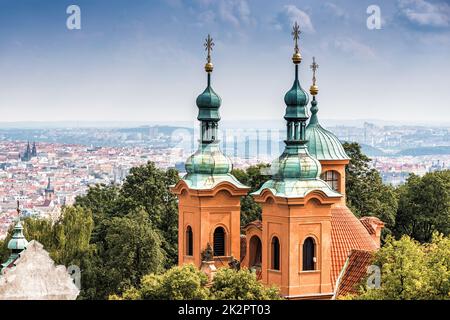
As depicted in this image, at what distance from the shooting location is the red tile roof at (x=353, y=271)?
2076 inches

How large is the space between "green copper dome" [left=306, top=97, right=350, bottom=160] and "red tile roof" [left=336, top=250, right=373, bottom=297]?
6.50 metres

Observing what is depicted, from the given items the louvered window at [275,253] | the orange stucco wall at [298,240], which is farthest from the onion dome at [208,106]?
the louvered window at [275,253]

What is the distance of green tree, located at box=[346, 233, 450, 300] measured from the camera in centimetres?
4500

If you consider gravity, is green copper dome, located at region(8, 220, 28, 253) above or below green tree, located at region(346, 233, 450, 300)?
below

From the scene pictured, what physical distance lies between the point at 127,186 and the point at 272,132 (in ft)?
56.7

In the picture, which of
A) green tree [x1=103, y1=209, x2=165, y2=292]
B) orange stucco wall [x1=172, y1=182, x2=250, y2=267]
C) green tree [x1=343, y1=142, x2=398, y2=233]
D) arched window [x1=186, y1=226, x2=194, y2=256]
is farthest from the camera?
green tree [x1=343, y1=142, x2=398, y2=233]

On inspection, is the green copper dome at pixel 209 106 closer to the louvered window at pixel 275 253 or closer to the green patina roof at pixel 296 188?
the green patina roof at pixel 296 188

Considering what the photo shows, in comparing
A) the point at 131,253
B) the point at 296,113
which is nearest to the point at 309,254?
the point at 296,113

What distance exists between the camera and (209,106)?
56938 millimetres

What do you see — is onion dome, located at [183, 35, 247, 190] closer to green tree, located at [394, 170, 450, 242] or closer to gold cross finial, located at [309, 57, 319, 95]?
gold cross finial, located at [309, 57, 319, 95]

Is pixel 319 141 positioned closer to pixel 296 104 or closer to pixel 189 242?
pixel 296 104

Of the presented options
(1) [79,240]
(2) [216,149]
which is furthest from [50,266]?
(1) [79,240]

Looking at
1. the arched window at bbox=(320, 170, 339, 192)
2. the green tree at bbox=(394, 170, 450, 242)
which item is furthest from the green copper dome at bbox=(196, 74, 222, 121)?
the green tree at bbox=(394, 170, 450, 242)

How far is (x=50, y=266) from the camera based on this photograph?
120 ft
